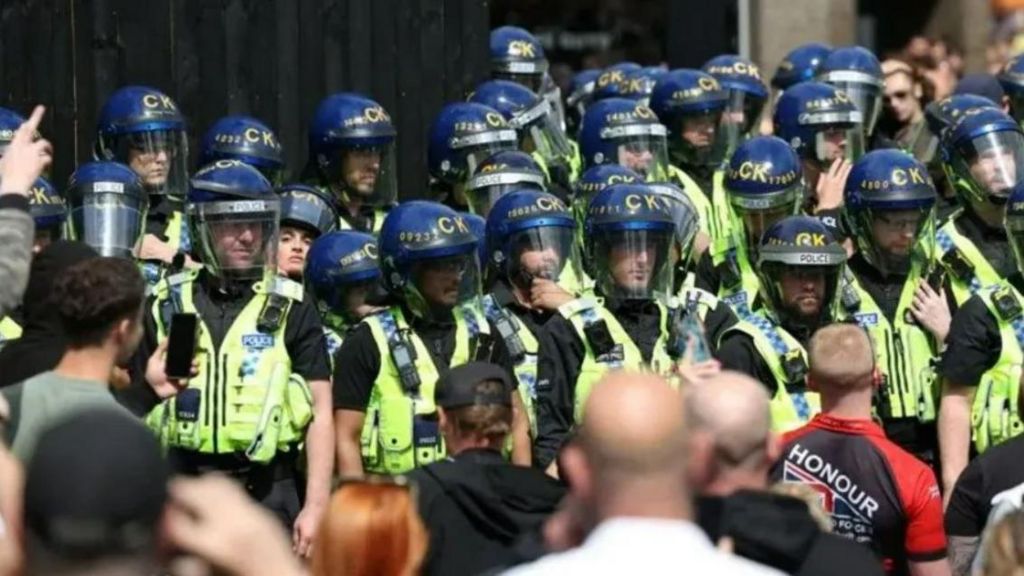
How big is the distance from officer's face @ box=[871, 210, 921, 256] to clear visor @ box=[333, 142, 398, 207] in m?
2.37

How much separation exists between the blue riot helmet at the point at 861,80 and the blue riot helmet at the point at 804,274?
12.7ft

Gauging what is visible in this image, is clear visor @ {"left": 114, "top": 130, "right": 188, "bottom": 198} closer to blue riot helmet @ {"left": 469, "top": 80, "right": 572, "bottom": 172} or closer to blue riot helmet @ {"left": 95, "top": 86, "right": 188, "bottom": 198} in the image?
blue riot helmet @ {"left": 95, "top": 86, "right": 188, "bottom": 198}

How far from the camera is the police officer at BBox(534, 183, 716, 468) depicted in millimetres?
10227

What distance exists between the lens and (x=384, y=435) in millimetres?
10047

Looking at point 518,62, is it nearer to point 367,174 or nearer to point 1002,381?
point 367,174

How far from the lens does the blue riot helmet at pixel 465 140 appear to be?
13.2 metres

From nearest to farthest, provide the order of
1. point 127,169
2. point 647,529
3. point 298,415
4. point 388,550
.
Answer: point 647,529
point 388,550
point 298,415
point 127,169

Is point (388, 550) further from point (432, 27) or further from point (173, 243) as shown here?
point (432, 27)

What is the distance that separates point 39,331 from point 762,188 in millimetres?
4892

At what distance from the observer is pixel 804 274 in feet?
35.6

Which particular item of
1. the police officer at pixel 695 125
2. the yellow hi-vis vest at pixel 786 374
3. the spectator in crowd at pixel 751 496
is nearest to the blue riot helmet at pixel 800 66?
the police officer at pixel 695 125

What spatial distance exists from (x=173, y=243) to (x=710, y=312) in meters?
2.42

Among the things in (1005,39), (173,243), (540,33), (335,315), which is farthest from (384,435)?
(540,33)

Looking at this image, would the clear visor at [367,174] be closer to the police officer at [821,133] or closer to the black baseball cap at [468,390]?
the police officer at [821,133]
